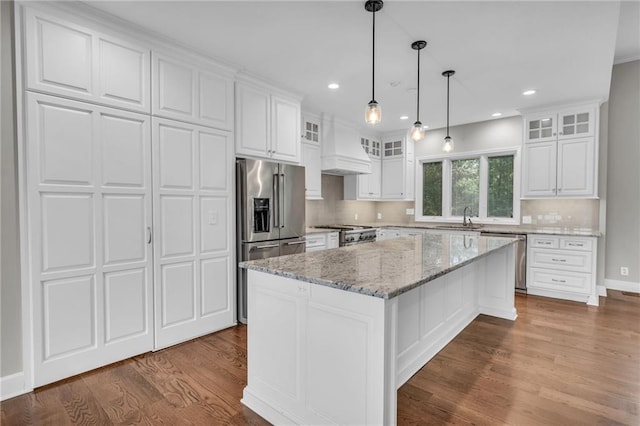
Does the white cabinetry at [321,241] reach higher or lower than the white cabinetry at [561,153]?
lower

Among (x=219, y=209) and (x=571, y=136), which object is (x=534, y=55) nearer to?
(x=571, y=136)

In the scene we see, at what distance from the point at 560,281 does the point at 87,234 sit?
208 inches

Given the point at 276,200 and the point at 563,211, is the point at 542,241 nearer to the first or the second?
the point at 563,211

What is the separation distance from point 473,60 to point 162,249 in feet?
11.1

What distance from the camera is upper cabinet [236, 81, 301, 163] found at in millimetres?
3480

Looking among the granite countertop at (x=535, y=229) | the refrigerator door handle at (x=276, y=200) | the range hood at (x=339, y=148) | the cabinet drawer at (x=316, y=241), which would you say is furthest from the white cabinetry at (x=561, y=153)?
the refrigerator door handle at (x=276, y=200)

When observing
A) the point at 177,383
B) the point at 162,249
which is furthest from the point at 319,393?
the point at 162,249

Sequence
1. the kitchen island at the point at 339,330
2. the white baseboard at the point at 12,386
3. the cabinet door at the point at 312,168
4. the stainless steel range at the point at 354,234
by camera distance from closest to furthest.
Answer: the kitchen island at the point at 339,330
the white baseboard at the point at 12,386
the cabinet door at the point at 312,168
the stainless steel range at the point at 354,234

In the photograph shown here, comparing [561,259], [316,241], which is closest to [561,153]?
[561,259]

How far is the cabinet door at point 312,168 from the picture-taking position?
15.8ft

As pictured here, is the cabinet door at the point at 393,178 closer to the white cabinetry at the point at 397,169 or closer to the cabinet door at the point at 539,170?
the white cabinetry at the point at 397,169

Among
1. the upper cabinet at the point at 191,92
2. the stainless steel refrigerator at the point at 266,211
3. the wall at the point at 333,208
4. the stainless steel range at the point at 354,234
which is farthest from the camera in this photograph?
the wall at the point at 333,208

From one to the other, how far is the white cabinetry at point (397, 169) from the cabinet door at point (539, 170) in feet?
6.20

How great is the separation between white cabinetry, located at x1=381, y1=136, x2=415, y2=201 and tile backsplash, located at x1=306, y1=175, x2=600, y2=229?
423 mm
